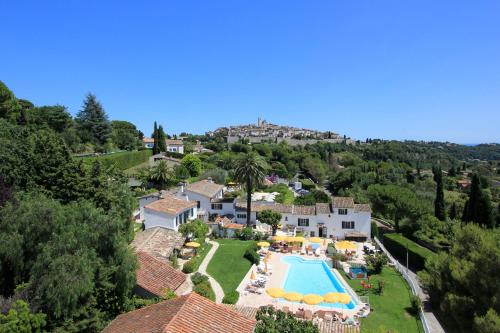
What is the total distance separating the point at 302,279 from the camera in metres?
31.2

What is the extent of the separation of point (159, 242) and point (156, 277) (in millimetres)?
10258

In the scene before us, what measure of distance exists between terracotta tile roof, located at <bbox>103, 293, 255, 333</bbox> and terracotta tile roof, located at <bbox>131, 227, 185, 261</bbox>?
45.6 feet

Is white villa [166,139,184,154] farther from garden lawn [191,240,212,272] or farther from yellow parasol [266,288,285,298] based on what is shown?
yellow parasol [266,288,285,298]

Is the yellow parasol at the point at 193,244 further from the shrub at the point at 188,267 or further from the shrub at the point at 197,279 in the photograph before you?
the shrub at the point at 197,279

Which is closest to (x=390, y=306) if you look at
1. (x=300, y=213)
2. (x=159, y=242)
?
(x=159, y=242)

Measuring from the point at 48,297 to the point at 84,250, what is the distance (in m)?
2.46

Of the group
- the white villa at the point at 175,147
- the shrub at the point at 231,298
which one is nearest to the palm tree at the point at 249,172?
the shrub at the point at 231,298

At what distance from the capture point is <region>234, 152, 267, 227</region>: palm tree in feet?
142

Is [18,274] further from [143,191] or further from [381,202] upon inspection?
[381,202]

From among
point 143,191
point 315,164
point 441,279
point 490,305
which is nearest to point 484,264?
point 490,305

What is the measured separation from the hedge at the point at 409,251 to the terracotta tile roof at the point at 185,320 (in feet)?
89.2

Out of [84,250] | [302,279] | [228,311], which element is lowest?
[302,279]

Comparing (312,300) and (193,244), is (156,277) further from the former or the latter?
(193,244)

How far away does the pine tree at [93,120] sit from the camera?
66.7m
